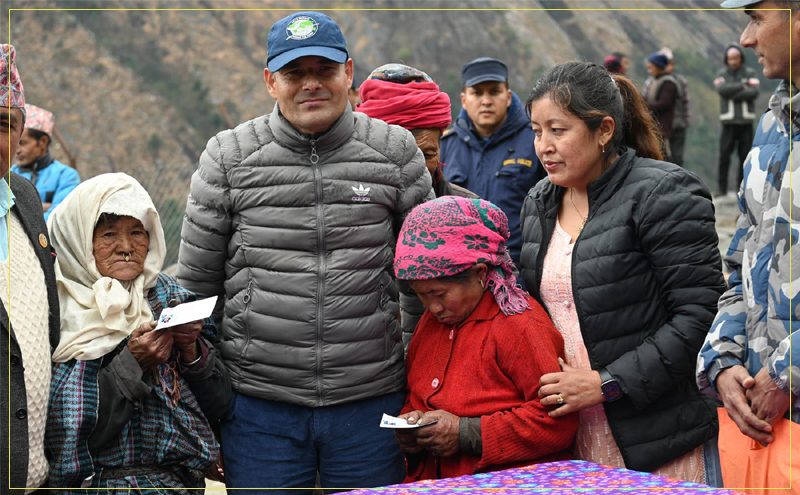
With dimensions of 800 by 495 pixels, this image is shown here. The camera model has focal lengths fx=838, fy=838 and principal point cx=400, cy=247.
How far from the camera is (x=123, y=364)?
2.49m

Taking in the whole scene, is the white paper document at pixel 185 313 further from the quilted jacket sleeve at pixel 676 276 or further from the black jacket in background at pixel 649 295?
the quilted jacket sleeve at pixel 676 276

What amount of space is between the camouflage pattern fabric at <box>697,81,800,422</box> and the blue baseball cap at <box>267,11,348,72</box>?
1.31m

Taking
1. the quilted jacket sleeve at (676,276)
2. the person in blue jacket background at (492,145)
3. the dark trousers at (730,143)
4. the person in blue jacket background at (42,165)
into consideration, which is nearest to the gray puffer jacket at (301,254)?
the quilted jacket sleeve at (676,276)

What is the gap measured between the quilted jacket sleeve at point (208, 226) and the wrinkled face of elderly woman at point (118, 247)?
0.55 feet

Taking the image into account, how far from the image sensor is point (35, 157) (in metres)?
6.15

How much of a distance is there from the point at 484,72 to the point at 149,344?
10.8 feet

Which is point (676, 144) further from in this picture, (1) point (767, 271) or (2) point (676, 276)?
(1) point (767, 271)

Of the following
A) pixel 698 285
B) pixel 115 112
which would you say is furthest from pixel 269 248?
pixel 115 112

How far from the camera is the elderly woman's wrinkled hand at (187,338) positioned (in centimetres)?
258

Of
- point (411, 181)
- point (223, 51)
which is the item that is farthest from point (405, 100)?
point (223, 51)

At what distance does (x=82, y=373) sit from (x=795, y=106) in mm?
2067

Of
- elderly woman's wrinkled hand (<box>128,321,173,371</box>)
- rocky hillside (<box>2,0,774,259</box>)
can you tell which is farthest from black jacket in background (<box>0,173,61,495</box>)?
rocky hillside (<box>2,0,774,259</box>)

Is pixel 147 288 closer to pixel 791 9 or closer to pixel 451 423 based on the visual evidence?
pixel 451 423

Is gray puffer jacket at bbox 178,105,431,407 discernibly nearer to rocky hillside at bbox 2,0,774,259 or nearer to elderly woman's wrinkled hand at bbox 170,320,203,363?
elderly woman's wrinkled hand at bbox 170,320,203,363
